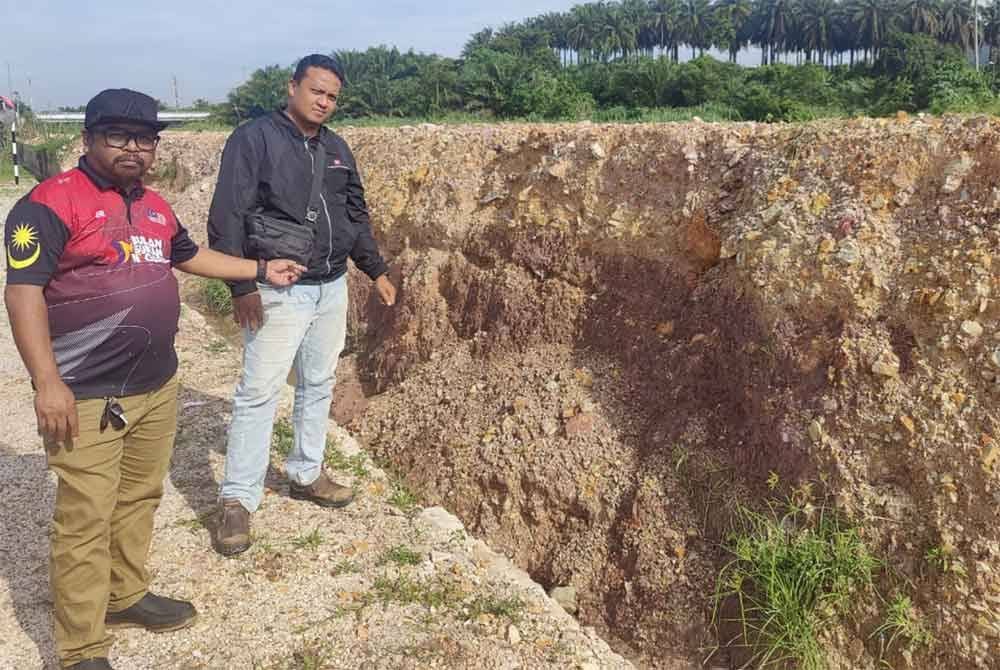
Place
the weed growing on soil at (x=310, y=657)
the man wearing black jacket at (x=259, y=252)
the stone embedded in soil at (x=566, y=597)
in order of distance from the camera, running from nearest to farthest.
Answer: the weed growing on soil at (x=310, y=657) → the man wearing black jacket at (x=259, y=252) → the stone embedded in soil at (x=566, y=597)

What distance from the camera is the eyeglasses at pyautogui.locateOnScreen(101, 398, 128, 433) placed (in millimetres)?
2336

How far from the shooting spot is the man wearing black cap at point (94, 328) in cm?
212

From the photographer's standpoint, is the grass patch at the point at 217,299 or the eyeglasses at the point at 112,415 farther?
the grass patch at the point at 217,299

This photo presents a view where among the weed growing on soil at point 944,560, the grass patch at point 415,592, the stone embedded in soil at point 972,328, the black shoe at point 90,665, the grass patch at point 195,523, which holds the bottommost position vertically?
the grass patch at point 415,592

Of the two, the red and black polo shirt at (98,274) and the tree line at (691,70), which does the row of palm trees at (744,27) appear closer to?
the tree line at (691,70)

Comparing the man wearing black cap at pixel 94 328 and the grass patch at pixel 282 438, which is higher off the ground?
the man wearing black cap at pixel 94 328

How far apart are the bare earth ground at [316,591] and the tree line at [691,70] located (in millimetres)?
6123

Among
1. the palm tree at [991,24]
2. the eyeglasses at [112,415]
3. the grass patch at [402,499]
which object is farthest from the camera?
the palm tree at [991,24]

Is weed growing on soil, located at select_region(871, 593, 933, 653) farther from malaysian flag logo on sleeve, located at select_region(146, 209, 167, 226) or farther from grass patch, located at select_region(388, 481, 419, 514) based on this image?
malaysian flag logo on sleeve, located at select_region(146, 209, 167, 226)

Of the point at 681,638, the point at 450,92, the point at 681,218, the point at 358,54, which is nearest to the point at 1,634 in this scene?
the point at 681,638

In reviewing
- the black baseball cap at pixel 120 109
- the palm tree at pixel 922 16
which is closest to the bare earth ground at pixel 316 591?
the black baseball cap at pixel 120 109

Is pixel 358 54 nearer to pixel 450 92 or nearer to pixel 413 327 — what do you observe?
pixel 450 92

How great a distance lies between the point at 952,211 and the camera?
132 inches

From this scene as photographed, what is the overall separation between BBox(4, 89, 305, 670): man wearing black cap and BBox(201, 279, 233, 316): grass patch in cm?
553
